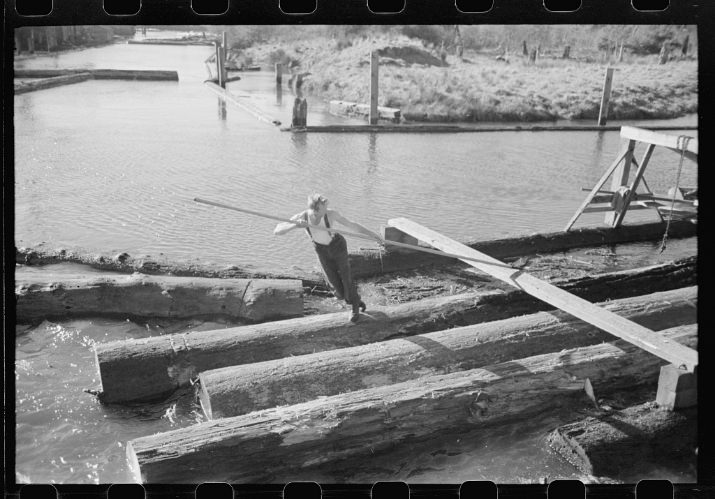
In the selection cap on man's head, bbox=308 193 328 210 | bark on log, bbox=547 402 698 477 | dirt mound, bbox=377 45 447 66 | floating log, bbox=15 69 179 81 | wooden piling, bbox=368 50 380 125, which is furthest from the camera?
dirt mound, bbox=377 45 447 66

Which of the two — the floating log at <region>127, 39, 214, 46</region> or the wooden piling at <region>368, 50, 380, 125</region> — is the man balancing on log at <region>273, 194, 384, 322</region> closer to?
the wooden piling at <region>368, 50, 380, 125</region>

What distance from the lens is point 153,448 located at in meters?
5.24

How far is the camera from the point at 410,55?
111 ft

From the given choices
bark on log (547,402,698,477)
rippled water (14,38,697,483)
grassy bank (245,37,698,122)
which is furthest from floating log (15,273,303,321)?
grassy bank (245,37,698,122)

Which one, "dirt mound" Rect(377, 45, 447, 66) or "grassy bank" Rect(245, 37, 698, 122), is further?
"dirt mound" Rect(377, 45, 447, 66)

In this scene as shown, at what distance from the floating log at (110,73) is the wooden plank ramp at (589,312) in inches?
946

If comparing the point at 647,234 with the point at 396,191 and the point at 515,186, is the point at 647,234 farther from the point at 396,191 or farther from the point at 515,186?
the point at 396,191

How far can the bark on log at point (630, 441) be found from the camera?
5875 millimetres

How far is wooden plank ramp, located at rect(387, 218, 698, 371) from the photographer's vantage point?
624 centimetres

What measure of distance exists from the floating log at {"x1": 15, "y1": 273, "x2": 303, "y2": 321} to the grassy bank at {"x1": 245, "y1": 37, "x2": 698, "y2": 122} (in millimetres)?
18009

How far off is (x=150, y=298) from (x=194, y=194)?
6.61 m

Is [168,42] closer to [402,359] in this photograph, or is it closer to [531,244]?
[531,244]

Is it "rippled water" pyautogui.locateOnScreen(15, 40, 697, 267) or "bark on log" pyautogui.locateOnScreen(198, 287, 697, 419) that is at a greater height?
"rippled water" pyautogui.locateOnScreen(15, 40, 697, 267)

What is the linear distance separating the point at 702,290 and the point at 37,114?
20.5 meters
